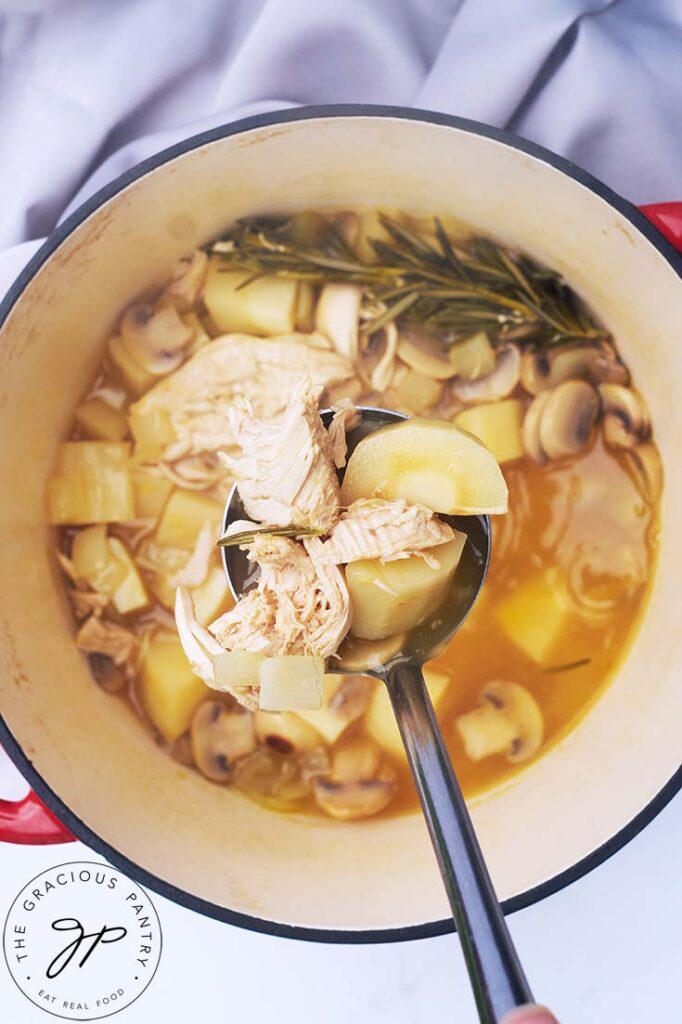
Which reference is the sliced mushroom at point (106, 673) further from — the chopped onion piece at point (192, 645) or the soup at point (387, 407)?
the chopped onion piece at point (192, 645)

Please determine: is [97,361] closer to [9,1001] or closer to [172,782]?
[172,782]

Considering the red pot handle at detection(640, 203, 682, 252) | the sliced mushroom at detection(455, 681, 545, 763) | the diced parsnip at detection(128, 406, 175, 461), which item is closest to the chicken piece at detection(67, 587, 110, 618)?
the diced parsnip at detection(128, 406, 175, 461)

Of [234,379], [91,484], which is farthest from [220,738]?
[234,379]

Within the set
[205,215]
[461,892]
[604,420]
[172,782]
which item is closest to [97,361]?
[205,215]

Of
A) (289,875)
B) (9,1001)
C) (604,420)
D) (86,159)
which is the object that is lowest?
(9,1001)

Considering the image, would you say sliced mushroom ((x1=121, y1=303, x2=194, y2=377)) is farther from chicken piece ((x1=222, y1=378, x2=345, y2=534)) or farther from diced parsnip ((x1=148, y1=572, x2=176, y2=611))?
chicken piece ((x1=222, y1=378, x2=345, y2=534))

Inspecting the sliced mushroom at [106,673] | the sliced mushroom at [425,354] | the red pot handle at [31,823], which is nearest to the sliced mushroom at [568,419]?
the sliced mushroom at [425,354]

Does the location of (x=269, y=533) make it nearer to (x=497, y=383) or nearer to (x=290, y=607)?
(x=290, y=607)
